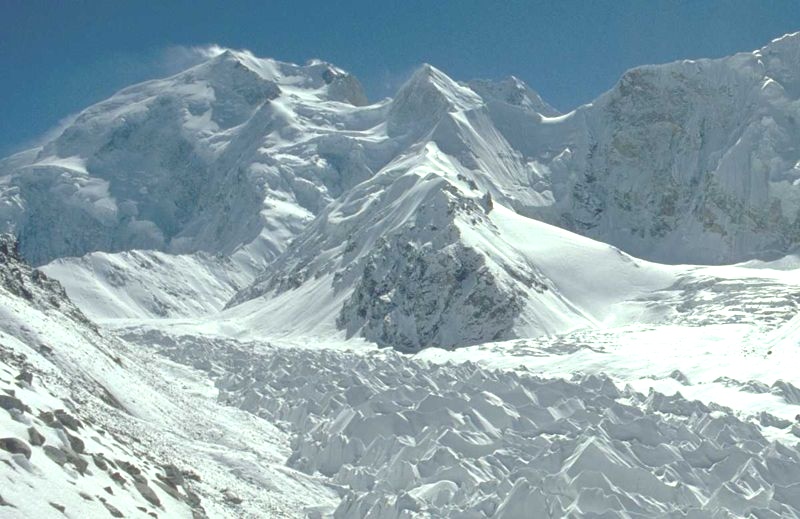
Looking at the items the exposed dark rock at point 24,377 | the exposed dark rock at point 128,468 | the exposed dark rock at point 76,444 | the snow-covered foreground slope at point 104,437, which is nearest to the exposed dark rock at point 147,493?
the snow-covered foreground slope at point 104,437

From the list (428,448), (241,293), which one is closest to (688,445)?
(428,448)

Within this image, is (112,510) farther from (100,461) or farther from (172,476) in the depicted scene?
(172,476)

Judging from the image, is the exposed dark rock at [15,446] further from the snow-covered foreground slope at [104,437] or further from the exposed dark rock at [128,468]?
the exposed dark rock at [128,468]

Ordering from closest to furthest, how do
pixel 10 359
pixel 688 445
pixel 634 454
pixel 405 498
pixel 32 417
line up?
pixel 32 417
pixel 10 359
pixel 405 498
pixel 634 454
pixel 688 445

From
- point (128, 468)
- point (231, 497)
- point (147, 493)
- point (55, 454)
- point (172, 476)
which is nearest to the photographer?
point (55, 454)

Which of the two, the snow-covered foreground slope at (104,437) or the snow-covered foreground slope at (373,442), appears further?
the snow-covered foreground slope at (373,442)

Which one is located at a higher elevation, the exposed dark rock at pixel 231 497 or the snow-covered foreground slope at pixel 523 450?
the snow-covered foreground slope at pixel 523 450

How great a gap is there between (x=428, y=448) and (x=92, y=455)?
22959 millimetres

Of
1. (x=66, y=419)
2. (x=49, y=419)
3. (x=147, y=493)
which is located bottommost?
(x=147, y=493)

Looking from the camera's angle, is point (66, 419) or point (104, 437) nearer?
point (66, 419)

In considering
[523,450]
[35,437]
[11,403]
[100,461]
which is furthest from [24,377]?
[523,450]

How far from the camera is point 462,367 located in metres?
82.9

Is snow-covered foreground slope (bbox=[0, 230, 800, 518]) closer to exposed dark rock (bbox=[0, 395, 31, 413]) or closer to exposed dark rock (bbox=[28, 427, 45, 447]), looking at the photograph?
exposed dark rock (bbox=[28, 427, 45, 447])

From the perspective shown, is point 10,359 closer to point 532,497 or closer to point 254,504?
point 254,504
